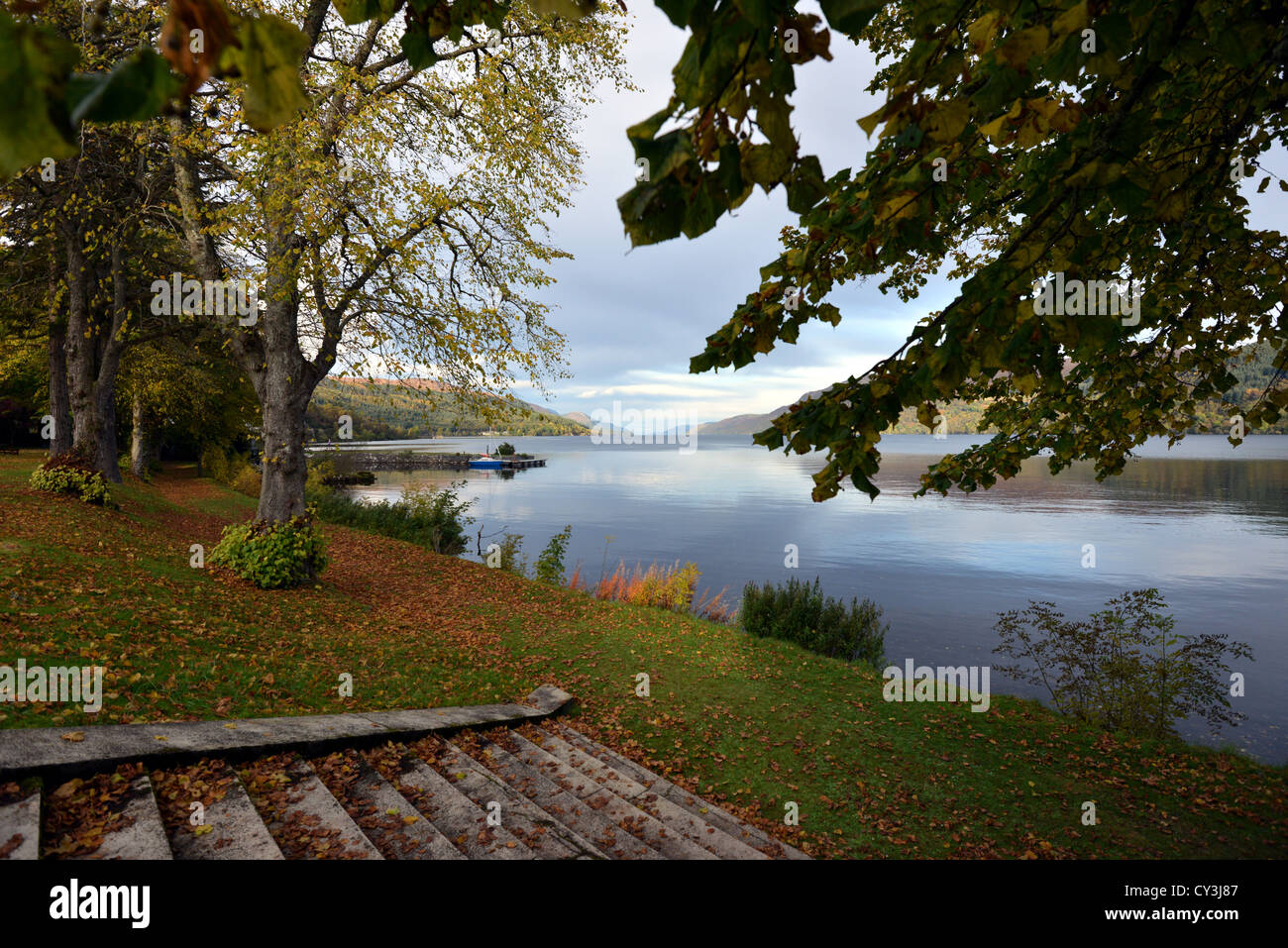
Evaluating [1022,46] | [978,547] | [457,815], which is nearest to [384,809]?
[457,815]

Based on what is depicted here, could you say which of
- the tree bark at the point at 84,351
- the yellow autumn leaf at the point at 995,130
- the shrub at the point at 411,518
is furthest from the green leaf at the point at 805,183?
the tree bark at the point at 84,351

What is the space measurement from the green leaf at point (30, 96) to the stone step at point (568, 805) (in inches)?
167

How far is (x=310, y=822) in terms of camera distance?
327 centimetres

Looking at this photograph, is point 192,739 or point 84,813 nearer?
point 84,813

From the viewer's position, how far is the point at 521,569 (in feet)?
57.4

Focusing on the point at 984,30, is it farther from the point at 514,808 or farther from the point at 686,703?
the point at 686,703

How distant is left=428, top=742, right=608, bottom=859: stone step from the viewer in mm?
3639

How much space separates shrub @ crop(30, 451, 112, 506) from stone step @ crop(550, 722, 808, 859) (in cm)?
1452

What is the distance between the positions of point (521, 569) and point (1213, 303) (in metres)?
16.0

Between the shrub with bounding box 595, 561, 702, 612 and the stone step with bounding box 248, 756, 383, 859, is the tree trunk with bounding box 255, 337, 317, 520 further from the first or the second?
the stone step with bounding box 248, 756, 383, 859

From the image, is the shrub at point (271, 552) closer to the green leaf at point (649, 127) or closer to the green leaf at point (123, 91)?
the green leaf at point (123, 91)

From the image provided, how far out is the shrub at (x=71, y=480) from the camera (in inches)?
535

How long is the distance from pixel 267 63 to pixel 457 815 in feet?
13.8
